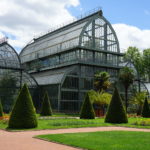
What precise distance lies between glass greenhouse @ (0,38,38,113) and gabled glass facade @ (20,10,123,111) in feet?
22.9

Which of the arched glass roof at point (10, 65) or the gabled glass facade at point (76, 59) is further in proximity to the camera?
the gabled glass facade at point (76, 59)

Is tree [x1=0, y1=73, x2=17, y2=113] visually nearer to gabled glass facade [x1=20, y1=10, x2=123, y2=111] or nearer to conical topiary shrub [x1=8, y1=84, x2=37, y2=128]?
gabled glass facade [x1=20, y1=10, x2=123, y2=111]

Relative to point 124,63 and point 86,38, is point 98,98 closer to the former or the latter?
point 86,38

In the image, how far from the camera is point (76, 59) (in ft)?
182

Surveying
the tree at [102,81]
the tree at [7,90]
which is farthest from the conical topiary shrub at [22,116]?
the tree at [102,81]

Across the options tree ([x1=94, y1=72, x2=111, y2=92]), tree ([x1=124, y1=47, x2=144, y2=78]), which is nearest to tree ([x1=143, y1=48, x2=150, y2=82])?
tree ([x1=124, y1=47, x2=144, y2=78])

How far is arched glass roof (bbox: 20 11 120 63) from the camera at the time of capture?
57.3 m

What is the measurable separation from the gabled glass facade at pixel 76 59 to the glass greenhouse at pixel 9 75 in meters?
6.97

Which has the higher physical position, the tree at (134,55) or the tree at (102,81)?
the tree at (134,55)

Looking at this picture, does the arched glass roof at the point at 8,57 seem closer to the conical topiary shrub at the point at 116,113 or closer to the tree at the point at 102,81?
the tree at the point at 102,81

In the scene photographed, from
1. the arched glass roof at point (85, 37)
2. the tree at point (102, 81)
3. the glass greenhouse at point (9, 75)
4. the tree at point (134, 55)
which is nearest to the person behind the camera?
the glass greenhouse at point (9, 75)

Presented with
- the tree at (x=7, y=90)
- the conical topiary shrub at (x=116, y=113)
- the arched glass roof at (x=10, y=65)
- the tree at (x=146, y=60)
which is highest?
the tree at (x=146, y=60)

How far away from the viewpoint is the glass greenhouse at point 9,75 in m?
47.9

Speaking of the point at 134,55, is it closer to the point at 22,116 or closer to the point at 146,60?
the point at 146,60
